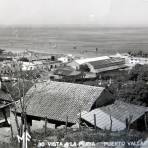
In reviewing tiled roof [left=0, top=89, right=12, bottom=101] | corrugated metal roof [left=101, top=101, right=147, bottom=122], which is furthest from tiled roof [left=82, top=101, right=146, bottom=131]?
tiled roof [left=0, top=89, right=12, bottom=101]

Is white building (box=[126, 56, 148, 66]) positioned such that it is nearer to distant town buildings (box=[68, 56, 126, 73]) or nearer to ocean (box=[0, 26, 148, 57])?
distant town buildings (box=[68, 56, 126, 73])

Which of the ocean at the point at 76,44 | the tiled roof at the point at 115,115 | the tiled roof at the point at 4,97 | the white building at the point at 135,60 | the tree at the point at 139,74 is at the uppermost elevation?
the tiled roof at the point at 115,115

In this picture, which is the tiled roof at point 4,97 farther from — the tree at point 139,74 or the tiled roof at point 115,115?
the tree at point 139,74

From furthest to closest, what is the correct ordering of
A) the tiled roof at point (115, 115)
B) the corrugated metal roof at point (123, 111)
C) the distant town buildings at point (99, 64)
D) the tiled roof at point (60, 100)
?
1. the distant town buildings at point (99, 64)
2. the tiled roof at point (60, 100)
3. the corrugated metal roof at point (123, 111)
4. the tiled roof at point (115, 115)

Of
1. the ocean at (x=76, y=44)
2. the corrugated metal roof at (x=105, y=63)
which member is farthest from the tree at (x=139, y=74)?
the ocean at (x=76, y=44)

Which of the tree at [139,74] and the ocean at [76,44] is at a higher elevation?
the tree at [139,74]

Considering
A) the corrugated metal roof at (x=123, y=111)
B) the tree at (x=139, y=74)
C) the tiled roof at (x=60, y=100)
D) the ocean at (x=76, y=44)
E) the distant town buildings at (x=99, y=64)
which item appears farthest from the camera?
the ocean at (x=76, y=44)
